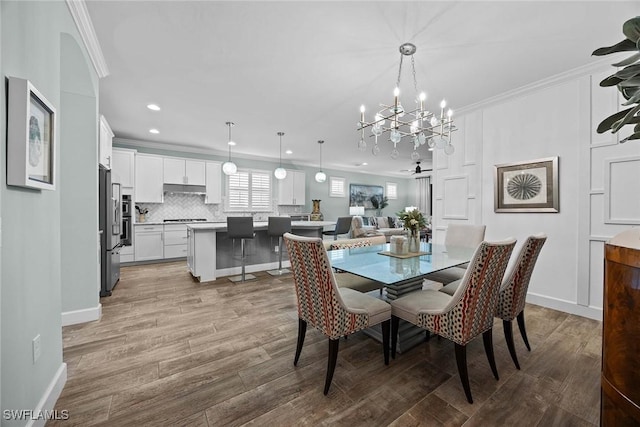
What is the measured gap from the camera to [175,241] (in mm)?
5660

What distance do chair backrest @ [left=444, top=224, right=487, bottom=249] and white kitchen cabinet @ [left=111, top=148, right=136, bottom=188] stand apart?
5.86 meters

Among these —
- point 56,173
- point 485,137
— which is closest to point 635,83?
point 56,173

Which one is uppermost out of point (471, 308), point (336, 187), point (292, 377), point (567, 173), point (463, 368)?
point (336, 187)

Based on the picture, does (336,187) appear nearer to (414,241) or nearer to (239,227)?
(239,227)

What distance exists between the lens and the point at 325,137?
17.7ft

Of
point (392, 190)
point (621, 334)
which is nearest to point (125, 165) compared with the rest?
point (621, 334)

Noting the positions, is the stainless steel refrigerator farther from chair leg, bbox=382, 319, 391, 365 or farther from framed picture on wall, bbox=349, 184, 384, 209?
framed picture on wall, bbox=349, 184, 384, 209

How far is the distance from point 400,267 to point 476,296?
573 mm

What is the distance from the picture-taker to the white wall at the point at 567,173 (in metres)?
2.60

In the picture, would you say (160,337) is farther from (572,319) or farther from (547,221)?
(547,221)

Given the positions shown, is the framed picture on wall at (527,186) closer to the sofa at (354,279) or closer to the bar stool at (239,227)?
the sofa at (354,279)

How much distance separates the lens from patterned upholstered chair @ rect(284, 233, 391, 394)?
157 cm

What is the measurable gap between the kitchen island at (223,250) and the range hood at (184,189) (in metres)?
1.76

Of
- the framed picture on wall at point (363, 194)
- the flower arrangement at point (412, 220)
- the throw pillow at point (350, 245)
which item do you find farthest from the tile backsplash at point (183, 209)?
the flower arrangement at point (412, 220)
